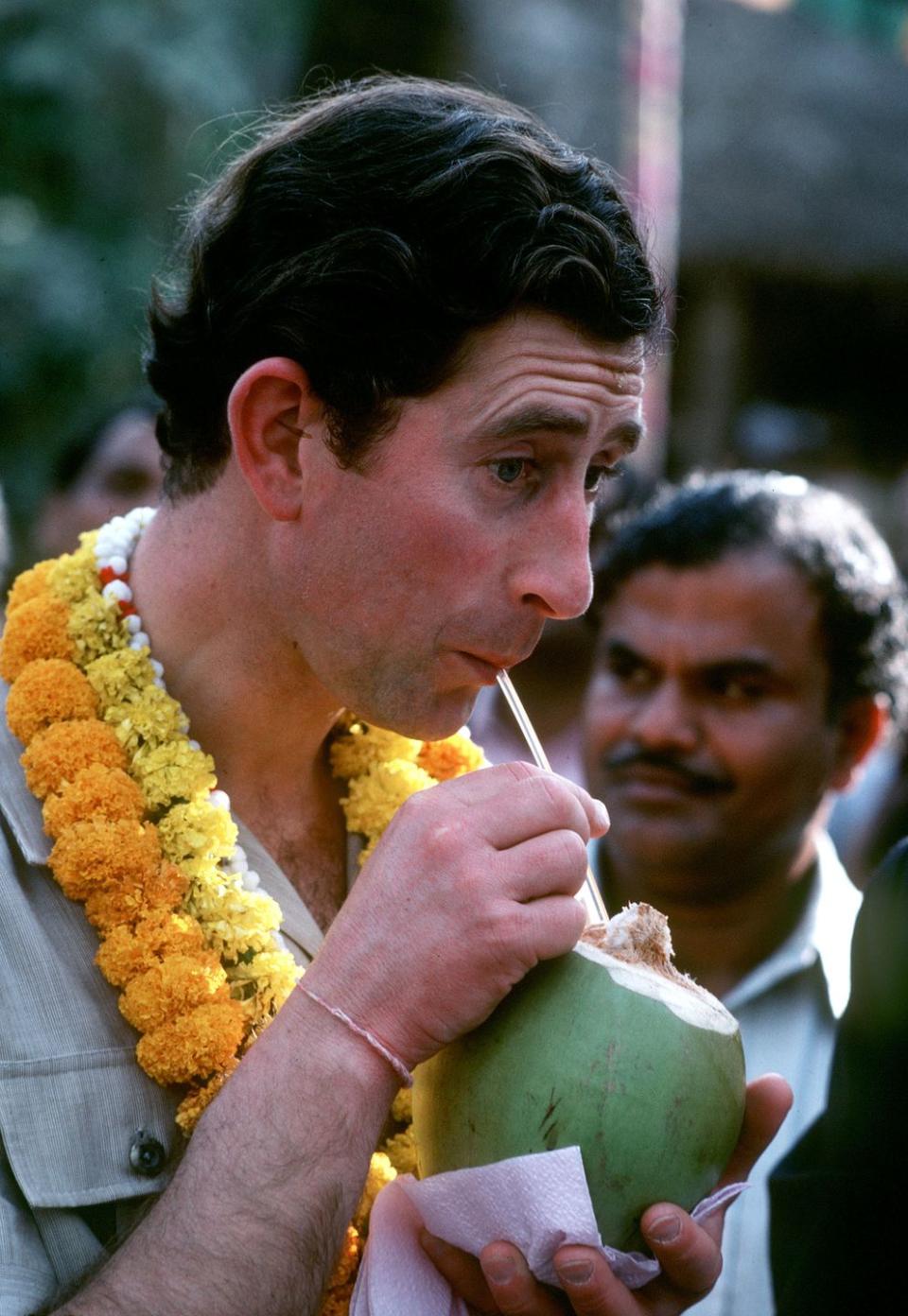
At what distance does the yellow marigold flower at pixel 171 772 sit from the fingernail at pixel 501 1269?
0.76 metres

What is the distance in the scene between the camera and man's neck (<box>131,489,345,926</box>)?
2039 mm

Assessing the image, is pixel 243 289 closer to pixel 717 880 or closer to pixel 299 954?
pixel 299 954

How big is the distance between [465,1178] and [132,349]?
6787 millimetres

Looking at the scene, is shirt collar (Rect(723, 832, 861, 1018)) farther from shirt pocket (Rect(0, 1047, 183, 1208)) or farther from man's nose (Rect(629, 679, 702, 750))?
shirt pocket (Rect(0, 1047, 183, 1208))

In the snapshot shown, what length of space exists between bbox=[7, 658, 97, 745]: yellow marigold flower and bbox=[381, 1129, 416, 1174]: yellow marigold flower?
777 mm

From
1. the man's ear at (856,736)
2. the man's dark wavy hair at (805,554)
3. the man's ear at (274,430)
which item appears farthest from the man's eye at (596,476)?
the man's ear at (856,736)

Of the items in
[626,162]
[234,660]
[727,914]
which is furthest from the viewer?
[626,162]

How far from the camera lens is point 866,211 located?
37.5 ft

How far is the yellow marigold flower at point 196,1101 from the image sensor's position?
5.86 ft

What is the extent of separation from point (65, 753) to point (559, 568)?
753 millimetres

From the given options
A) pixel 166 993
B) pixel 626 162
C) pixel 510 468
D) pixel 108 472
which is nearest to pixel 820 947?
pixel 510 468

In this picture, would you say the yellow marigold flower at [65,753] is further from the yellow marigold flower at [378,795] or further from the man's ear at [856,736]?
the man's ear at [856,736]

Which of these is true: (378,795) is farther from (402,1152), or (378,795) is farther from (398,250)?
(398,250)

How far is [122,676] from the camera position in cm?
205
